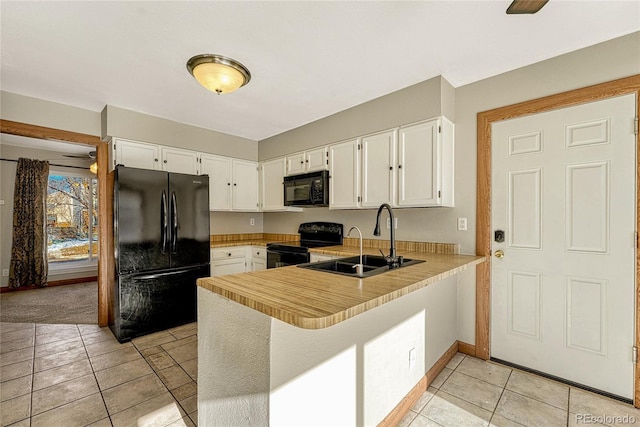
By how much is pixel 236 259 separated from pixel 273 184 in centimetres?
120

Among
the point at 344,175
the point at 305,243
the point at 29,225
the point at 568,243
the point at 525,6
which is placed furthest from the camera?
the point at 29,225

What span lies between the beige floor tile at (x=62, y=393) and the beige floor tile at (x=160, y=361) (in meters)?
0.39

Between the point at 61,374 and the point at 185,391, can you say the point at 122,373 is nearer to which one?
the point at 61,374

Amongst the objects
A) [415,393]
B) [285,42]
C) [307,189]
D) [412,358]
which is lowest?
[415,393]

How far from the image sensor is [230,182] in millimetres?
4215

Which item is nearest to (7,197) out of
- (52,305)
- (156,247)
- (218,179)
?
(52,305)

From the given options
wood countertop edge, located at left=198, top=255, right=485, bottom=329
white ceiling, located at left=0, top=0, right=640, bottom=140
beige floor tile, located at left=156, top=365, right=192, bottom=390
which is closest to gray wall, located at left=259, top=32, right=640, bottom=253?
white ceiling, located at left=0, top=0, right=640, bottom=140

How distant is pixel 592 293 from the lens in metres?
2.07

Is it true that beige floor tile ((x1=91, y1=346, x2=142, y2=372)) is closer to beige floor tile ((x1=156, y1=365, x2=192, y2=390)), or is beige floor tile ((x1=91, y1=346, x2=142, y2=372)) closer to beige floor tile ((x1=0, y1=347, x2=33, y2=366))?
beige floor tile ((x1=156, y1=365, x2=192, y2=390))

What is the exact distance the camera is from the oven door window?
342cm

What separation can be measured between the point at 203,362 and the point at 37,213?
5786 millimetres

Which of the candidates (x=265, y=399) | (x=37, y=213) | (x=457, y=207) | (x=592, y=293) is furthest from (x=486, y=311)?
(x=37, y=213)

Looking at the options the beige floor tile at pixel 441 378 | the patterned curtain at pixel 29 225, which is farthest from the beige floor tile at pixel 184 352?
the patterned curtain at pixel 29 225

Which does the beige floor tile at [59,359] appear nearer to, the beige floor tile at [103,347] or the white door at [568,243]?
the beige floor tile at [103,347]
